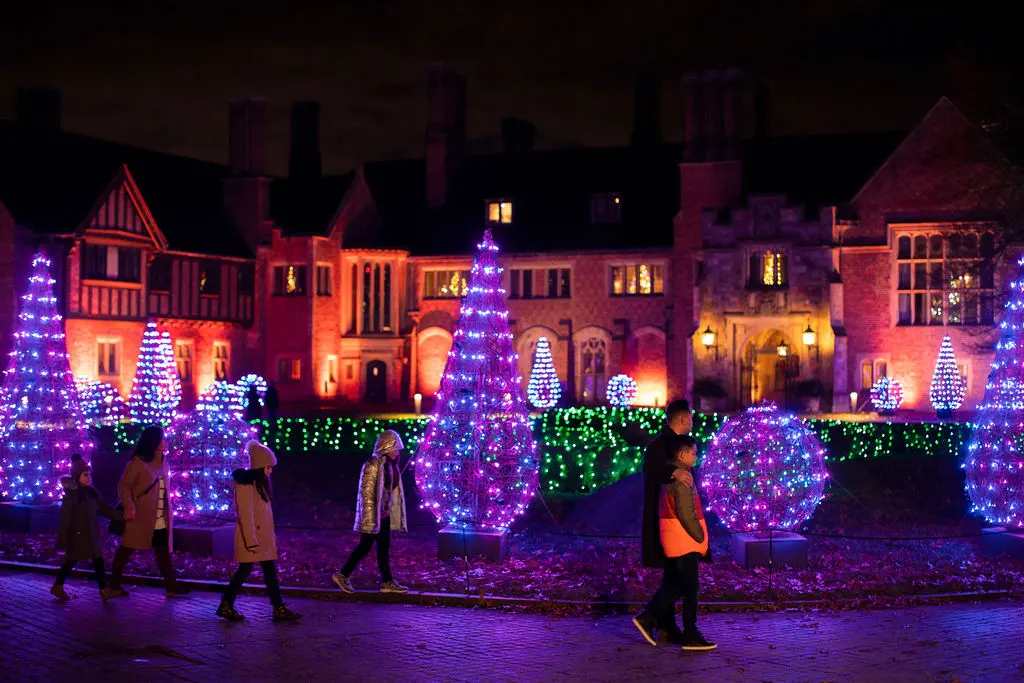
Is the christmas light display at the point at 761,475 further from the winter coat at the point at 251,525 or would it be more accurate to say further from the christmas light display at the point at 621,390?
the christmas light display at the point at 621,390

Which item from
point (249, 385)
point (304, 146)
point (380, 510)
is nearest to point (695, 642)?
point (380, 510)

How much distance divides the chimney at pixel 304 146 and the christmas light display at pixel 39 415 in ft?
107

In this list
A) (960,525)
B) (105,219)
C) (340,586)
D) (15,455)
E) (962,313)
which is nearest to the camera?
(340,586)

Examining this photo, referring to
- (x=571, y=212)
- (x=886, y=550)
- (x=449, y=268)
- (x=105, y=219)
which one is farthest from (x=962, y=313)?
(x=105, y=219)

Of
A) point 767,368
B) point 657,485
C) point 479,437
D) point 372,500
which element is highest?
point 767,368

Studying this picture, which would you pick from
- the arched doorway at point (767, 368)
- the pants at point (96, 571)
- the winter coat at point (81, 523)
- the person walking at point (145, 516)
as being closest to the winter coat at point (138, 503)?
the person walking at point (145, 516)

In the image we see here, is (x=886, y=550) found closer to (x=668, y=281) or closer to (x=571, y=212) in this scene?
(x=668, y=281)

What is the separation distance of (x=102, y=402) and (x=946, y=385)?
24143mm

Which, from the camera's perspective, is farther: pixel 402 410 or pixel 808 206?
pixel 402 410

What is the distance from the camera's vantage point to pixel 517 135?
54594 millimetres

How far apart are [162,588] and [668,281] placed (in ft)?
109

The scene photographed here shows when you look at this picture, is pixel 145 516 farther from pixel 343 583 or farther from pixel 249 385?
pixel 249 385

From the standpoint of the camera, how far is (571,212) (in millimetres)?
48469

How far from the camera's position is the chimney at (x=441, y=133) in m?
50.3
